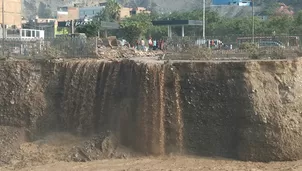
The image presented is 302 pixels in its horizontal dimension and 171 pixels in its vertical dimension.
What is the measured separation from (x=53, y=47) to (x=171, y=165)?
7765 mm

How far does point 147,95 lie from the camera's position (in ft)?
54.3

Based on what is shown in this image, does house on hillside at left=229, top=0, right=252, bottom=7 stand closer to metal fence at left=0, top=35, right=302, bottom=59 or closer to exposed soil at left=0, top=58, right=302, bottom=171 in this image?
metal fence at left=0, top=35, right=302, bottom=59

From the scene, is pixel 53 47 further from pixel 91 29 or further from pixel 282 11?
pixel 282 11

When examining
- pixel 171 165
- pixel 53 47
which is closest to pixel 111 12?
pixel 53 47

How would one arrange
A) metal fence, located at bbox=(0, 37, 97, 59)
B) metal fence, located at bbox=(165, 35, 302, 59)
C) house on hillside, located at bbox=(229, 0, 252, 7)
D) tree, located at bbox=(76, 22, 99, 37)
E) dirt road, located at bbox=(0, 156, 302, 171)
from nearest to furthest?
dirt road, located at bbox=(0, 156, 302, 171) → metal fence, located at bbox=(165, 35, 302, 59) → metal fence, located at bbox=(0, 37, 97, 59) → tree, located at bbox=(76, 22, 99, 37) → house on hillside, located at bbox=(229, 0, 252, 7)

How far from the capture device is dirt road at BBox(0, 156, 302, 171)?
15031mm

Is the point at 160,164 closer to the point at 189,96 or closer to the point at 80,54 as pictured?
the point at 189,96

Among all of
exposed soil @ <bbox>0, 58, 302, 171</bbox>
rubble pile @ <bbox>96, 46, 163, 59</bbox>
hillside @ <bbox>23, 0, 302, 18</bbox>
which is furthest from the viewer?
hillside @ <bbox>23, 0, 302, 18</bbox>

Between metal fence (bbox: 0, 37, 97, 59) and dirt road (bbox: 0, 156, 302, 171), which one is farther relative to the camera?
metal fence (bbox: 0, 37, 97, 59)

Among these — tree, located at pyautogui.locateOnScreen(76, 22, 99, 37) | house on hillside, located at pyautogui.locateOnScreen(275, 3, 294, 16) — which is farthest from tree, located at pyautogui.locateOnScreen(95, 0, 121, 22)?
tree, located at pyautogui.locateOnScreen(76, 22, 99, 37)

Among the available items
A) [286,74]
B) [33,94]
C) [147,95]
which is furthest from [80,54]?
[286,74]

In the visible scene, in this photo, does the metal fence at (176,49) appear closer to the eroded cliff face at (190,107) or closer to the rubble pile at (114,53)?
the rubble pile at (114,53)

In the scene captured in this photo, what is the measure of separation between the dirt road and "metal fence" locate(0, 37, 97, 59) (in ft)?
19.9

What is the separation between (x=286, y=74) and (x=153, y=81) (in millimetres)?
4107
